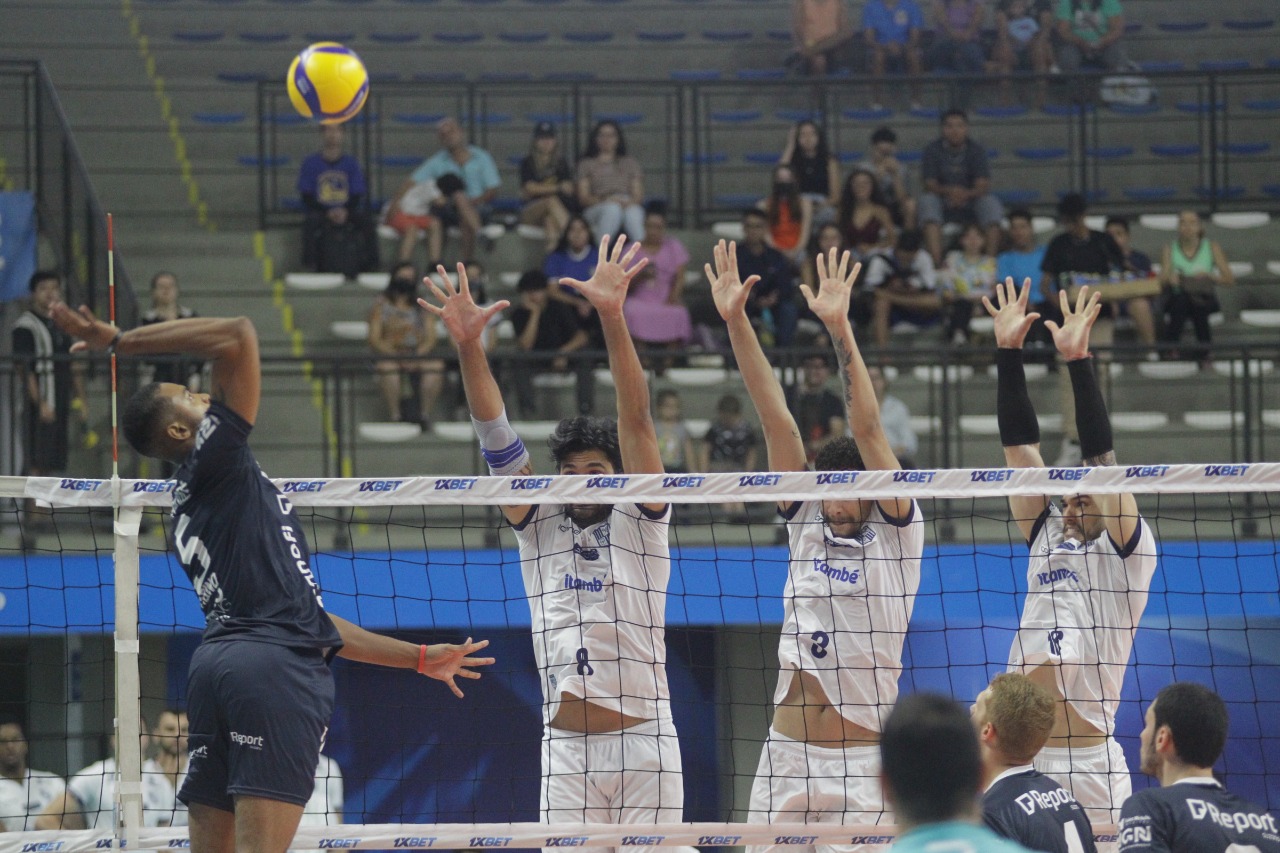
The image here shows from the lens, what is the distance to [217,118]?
17.4 meters

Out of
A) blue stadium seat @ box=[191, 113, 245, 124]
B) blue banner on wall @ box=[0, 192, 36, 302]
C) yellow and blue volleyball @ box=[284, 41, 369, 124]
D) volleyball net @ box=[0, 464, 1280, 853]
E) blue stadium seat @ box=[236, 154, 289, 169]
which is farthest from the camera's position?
blue stadium seat @ box=[191, 113, 245, 124]

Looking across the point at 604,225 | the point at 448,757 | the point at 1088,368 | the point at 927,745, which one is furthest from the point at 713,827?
the point at 604,225

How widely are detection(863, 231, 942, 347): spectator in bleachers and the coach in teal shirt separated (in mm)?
11228

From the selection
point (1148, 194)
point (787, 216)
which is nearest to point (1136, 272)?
point (1148, 194)

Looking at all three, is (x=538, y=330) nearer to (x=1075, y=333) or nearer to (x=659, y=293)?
(x=659, y=293)

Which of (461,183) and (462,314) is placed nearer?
(462,314)

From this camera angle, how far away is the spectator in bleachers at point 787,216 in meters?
14.5

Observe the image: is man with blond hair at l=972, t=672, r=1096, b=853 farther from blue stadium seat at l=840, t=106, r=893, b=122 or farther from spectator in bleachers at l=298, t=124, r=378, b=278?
blue stadium seat at l=840, t=106, r=893, b=122

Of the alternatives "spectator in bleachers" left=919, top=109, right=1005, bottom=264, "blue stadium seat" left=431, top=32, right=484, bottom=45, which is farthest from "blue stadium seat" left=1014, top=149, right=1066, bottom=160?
"blue stadium seat" left=431, top=32, right=484, bottom=45

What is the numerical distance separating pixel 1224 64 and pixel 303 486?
15538mm

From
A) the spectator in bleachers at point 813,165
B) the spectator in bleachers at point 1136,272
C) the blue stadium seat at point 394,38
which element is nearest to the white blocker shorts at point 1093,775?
the spectator in bleachers at point 1136,272

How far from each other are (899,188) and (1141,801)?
1115 centimetres

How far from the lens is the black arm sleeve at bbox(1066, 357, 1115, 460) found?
5977 millimetres

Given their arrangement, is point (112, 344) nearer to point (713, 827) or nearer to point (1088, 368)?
point (713, 827)
